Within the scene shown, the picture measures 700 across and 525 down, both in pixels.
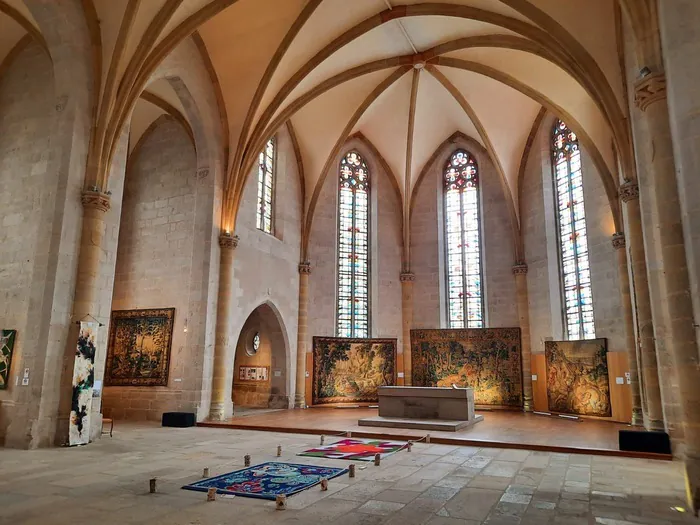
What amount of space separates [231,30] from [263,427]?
1071cm

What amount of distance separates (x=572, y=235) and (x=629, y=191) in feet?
19.2

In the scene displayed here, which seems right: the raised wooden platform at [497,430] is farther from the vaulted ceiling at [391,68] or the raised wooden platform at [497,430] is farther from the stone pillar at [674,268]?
the vaulted ceiling at [391,68]

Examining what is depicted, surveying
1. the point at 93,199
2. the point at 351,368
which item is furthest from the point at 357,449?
the point at 351,368

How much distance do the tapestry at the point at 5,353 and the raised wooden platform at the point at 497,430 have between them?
4.89 meters

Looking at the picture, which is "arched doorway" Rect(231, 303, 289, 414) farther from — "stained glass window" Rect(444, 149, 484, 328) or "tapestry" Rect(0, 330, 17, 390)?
"tapestry" Rect(0, 330, 17, 390)

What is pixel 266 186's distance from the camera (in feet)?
61.0

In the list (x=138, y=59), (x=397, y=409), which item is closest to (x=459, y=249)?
(x=397, y=409)

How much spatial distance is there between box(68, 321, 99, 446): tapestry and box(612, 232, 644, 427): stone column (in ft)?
44.5

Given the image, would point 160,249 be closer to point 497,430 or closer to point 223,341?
point 223,341

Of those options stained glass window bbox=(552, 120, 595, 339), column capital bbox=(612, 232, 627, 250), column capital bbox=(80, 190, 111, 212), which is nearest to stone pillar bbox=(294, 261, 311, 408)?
column capital bbox=(80, 190, 111, 212)

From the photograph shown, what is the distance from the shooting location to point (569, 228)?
18062mm

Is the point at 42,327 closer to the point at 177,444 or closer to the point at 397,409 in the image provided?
the point at 177,444

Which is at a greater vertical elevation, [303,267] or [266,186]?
[266,186]

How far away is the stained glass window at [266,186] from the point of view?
18.2m
